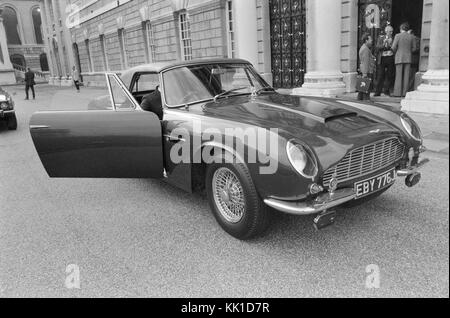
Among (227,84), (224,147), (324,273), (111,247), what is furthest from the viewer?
(227,84)

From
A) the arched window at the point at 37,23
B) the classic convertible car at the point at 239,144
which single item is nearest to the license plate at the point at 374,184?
the classic convertible car at the point at 239,144

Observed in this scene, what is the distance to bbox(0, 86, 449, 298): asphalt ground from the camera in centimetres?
265

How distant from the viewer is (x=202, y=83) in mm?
4254

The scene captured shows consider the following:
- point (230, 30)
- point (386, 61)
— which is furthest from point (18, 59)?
point (386, 61)

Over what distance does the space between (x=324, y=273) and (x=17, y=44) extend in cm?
6175

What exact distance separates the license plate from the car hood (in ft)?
1.03

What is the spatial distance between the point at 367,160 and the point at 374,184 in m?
0.21

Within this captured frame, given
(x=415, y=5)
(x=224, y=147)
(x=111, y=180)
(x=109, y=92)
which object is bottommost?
(x=111, y=180)

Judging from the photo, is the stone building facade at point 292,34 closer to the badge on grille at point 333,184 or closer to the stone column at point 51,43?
the badge on grille at point 333,184

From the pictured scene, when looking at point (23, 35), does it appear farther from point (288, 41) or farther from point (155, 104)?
point (155, 104)

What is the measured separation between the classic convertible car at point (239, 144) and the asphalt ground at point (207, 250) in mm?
352
